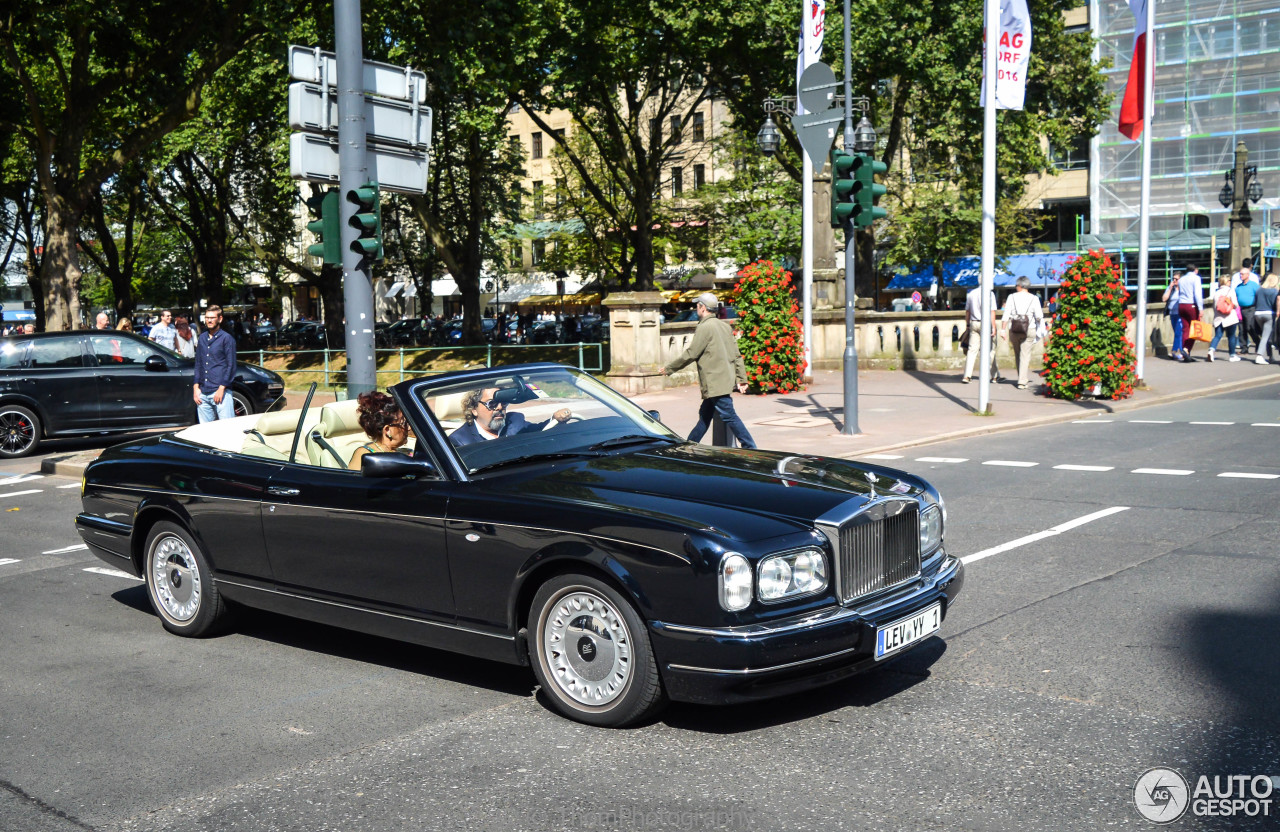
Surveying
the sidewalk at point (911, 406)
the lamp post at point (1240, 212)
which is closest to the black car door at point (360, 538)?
the sidewalk at point (911, 406)

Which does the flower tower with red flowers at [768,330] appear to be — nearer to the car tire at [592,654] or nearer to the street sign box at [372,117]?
the street sign box at [372,117]

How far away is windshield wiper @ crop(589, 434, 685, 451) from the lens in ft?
19.1

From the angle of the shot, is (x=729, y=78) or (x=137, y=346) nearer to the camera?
(x=137, y=346)

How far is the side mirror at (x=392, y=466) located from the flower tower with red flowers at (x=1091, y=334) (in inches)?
574

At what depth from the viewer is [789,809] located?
3977mm

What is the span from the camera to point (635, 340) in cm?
2239

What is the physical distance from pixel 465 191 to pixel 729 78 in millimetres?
12341

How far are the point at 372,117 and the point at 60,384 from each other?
27.4ft

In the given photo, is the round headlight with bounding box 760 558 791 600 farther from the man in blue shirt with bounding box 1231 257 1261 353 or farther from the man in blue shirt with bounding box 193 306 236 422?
the man in blue shirt with bounding box 1231 257 1261 353

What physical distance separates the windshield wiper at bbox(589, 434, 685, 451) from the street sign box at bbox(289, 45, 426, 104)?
18.6 ft

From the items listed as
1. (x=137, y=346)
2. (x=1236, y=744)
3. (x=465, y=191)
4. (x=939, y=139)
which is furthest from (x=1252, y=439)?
(x=465, y=191)

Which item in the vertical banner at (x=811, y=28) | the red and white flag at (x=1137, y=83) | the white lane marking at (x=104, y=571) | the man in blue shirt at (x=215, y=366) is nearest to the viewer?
the white lane marking at (x=104, y=571)

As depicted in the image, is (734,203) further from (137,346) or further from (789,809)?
(789,809)
